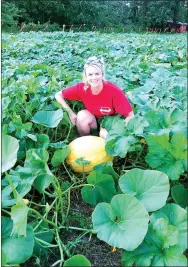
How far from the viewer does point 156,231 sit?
1.27m

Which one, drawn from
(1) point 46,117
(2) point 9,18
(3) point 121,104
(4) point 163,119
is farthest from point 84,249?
(2) point 9,18

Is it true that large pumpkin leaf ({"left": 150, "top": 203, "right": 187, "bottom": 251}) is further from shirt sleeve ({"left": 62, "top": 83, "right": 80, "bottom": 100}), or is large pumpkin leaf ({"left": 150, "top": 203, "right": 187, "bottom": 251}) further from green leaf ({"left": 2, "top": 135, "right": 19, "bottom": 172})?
shirt sleeve ({"left": 62, "top": 83, "right": 80, "bottom": 100})

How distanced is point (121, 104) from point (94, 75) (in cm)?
22

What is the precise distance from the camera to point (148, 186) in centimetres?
142

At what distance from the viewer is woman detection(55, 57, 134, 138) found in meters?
2.17

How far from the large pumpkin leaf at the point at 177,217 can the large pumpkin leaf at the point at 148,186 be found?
0.08 ft

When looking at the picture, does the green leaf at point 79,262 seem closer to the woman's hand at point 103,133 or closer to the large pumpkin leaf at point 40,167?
the large pumpkin leaf at point 40,167

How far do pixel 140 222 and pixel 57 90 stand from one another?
5.01 feet

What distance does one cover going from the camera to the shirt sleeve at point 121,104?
2.16 metres

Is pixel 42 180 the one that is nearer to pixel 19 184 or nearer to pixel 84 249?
pixel 19 184

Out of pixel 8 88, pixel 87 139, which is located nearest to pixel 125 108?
pixel 87 139

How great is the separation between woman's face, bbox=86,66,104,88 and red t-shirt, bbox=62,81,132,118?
4.4 inches

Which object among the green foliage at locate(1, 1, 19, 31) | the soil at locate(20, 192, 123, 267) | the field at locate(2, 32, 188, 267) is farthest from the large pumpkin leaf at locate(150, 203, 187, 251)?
the green foliage at locate(1, 1, 19, 31)

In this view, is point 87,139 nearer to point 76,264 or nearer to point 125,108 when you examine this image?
point 125,108
